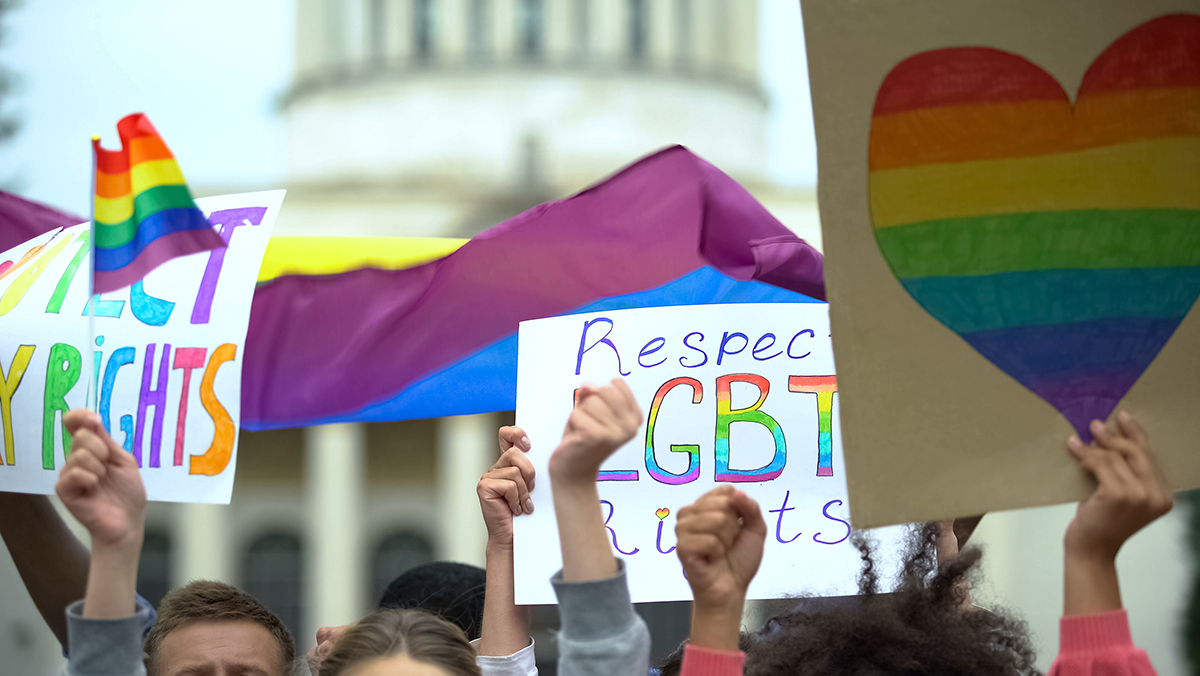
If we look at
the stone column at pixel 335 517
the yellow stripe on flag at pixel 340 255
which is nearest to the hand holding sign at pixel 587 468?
the yellow stripe on flag at pixel 340 255

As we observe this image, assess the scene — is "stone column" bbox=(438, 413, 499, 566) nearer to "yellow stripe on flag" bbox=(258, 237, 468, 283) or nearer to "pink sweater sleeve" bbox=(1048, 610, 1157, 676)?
"yellow stripe on flag" bbox=(258, 237, 468, 283)

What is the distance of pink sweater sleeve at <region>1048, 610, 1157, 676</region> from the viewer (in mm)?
1263

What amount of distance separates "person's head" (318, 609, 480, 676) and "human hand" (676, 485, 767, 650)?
0.37 meters

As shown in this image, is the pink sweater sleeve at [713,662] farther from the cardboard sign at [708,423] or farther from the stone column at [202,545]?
the stone column at [202,545]

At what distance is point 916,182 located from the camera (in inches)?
53.5

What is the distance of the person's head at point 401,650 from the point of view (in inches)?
60.5

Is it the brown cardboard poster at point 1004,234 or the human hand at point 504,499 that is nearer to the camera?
the brown cardboard poster at point 1004,234

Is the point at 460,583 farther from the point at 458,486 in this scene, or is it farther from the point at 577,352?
the point at 458,486

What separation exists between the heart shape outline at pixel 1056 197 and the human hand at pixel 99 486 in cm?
77

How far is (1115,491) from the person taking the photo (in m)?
1.25

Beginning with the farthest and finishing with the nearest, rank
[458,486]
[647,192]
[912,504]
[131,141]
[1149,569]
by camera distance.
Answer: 1. [458,486]
2. [1149,569]
3. [647,192]
4. [131,141]
5. [912,504]

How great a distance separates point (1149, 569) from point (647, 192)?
23.7 metres

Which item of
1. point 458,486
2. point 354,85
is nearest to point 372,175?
point 354,85

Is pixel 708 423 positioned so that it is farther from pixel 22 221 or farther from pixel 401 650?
pixel 22 221
